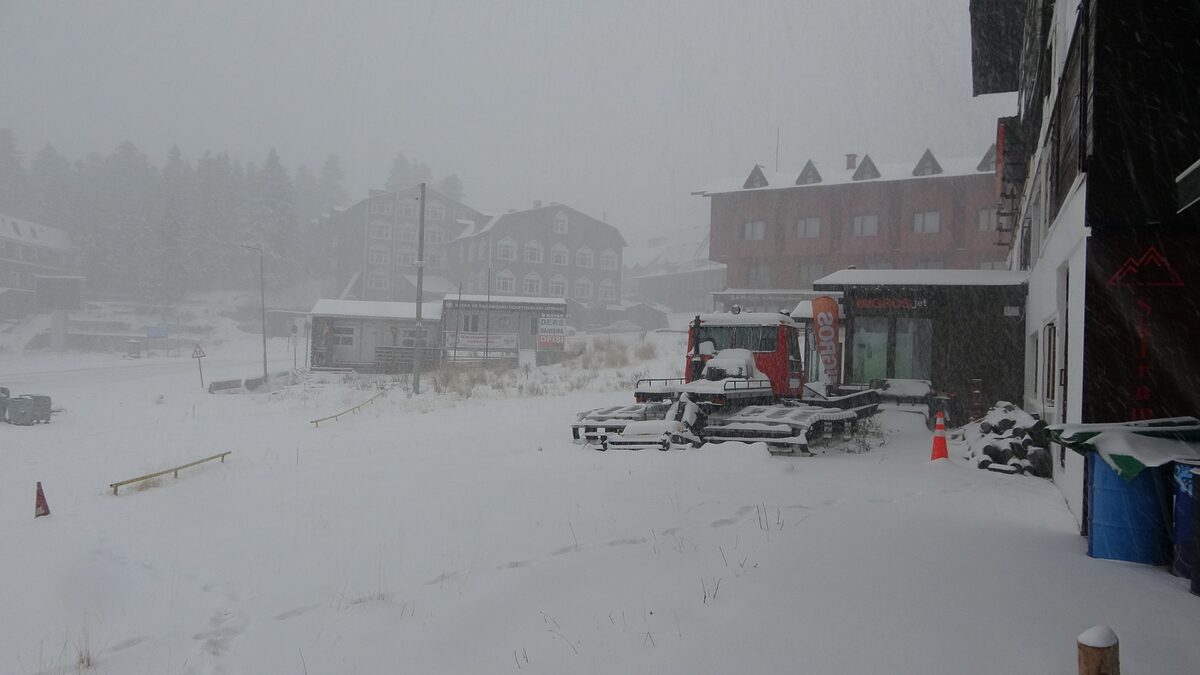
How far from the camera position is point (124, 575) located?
7.08 m

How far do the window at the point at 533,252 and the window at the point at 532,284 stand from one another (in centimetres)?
114

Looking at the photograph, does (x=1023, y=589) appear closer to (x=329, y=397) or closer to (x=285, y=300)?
(x=329, y=397)

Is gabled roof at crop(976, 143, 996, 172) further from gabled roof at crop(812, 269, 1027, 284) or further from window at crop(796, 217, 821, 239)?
gabled roof at crop(812, 269, 1027, 284)

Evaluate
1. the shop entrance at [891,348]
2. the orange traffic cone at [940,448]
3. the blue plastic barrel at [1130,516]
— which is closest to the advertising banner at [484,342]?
the shop entrance at [891,348]

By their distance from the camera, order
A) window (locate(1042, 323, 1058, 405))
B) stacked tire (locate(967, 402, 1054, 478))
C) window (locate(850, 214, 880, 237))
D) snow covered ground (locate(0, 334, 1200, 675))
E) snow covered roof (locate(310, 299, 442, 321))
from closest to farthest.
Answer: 1. snow covered ground (locate(0, 334, 1200, 675))
2. stacked tire (locate(967, 402, 1054, 478))
3. window (locate(1042, 323, 1058, 405))
4. snow covered roof (locate(310, 299, 442, 321))
5. window (locate(850, 214, 880, 237))

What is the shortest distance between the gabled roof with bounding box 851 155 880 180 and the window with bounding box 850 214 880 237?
2.25 metres

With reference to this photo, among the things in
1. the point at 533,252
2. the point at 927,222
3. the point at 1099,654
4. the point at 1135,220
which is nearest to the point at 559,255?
the point at 533,252

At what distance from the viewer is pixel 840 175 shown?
45312 mm

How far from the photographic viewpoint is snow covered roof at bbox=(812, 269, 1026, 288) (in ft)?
60.2

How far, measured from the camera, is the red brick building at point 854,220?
4084 cm

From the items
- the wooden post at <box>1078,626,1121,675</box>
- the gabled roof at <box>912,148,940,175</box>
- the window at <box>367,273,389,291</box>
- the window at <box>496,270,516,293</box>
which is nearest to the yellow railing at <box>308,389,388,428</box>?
the wooden post at <box>1078,626,1121,675</box>

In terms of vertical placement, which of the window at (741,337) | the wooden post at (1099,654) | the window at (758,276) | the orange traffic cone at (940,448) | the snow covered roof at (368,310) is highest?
the window at (758,276)

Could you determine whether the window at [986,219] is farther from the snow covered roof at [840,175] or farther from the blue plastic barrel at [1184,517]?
the blue plastic barrel at [1184,517]

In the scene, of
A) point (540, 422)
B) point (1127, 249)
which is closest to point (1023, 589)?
point (1127, 249)
